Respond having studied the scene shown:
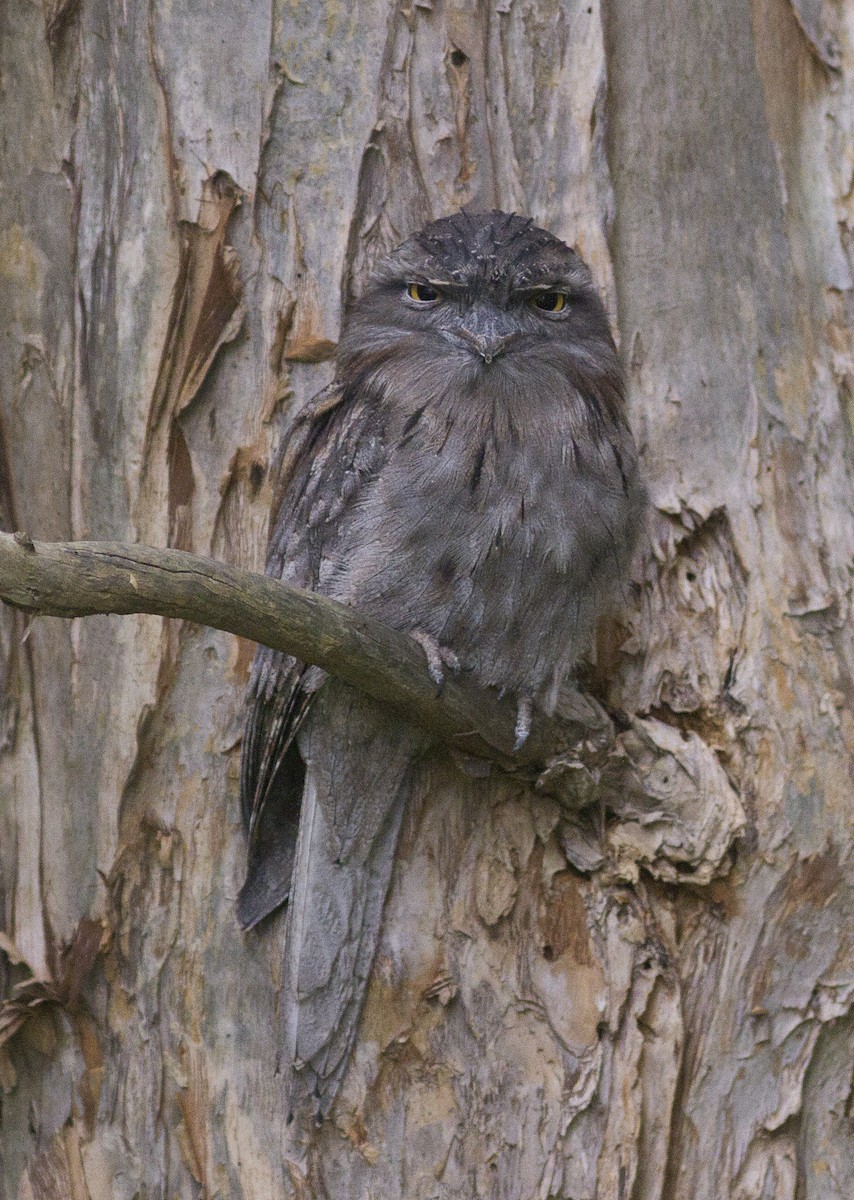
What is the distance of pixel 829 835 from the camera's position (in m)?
2.72

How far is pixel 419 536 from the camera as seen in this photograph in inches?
107

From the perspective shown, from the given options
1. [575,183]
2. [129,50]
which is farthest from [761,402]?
[129,50]

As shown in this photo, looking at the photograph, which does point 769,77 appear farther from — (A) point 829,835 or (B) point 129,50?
(A) point 829,835

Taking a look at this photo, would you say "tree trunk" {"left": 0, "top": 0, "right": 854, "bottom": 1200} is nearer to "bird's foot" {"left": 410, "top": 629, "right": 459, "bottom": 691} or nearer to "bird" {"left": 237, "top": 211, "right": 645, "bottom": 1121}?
"bird" {"left": 237, "top": 211, "right": 645, "bottom": 1121}

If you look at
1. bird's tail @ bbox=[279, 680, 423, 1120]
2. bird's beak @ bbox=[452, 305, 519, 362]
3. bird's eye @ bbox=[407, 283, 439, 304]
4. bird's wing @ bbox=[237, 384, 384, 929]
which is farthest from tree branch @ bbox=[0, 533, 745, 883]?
bird's eye @ bbox=[407, 283, 439, 304]

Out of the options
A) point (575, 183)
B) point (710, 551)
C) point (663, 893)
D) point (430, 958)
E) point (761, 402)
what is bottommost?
point (430, 958)

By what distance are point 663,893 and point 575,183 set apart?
1.64 m

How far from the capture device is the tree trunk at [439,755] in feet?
8.80

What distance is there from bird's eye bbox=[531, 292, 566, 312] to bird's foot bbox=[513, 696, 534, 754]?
0.88 metres

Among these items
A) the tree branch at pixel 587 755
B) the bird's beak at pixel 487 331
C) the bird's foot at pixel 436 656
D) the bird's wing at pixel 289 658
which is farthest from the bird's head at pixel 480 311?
the tree branch at pixel 587 755

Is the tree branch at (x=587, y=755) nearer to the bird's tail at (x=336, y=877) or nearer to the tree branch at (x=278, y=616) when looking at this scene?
the tree branch at (x=278, y=616)

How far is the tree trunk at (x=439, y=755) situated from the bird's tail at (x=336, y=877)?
60mm

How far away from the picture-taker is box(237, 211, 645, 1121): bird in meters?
2.71

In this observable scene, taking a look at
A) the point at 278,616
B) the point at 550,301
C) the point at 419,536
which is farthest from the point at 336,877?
the point at 550,301
